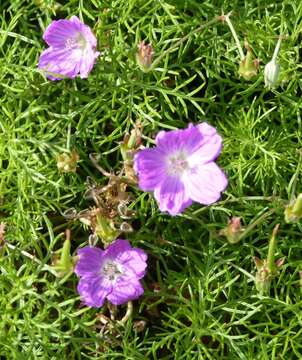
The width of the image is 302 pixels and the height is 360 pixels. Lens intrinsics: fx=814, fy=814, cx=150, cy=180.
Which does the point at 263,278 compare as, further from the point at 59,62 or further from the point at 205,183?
the point at 59,62

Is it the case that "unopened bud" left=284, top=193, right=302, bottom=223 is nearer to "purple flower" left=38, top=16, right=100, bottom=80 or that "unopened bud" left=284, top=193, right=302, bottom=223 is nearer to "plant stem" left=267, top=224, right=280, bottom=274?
"plant stem" left=267, top=224, right=280, bottom=274

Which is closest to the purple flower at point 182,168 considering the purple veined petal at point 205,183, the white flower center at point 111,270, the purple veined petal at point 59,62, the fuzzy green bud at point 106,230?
the purple veined petal at point 205,183

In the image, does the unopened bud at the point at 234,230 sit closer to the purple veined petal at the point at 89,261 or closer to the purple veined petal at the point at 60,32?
the purple veined petal at the point at 89,261

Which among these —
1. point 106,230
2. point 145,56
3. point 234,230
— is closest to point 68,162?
point 106,230

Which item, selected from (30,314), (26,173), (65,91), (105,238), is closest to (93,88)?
(65,91)

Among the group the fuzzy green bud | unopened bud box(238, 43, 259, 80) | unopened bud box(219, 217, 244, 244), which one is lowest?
the fuzzy green bud

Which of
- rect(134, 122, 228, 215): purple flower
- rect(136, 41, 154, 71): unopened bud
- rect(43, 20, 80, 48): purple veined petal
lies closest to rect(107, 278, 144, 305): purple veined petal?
rect(134, 122, 228, 215): purple flower

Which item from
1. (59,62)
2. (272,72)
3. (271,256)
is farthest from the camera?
(59,62)

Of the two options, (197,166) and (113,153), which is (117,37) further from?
(197,166)
